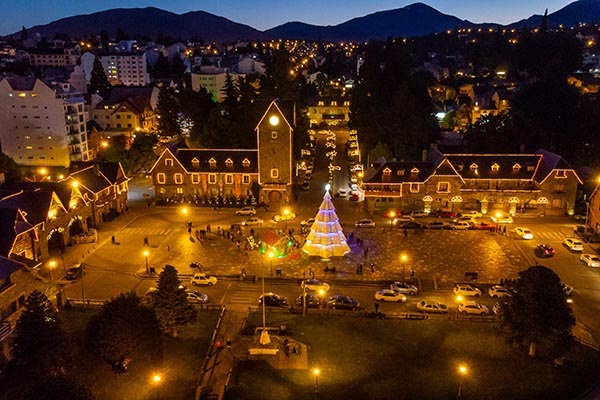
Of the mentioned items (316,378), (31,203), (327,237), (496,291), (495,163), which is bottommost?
(316,378)

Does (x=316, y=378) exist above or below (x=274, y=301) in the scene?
below

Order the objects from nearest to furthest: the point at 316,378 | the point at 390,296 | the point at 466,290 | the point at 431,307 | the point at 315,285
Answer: the point at 316,378, the point at 431,307, the point at 390,296, the point at 466,290, the point at 315,285

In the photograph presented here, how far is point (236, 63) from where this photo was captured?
19688cm

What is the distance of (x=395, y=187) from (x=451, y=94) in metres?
96.5

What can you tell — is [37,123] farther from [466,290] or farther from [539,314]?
[539,314]

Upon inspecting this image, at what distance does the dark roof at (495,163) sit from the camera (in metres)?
66.8

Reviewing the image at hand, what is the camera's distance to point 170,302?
36.2m

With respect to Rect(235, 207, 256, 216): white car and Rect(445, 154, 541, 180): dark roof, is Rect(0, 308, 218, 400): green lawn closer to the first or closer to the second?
Rect(235, 207, 256, 216): white car

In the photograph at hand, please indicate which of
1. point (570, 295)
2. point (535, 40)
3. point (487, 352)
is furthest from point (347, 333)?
point (535, 40)

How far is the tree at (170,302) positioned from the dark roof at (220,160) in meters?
36.0

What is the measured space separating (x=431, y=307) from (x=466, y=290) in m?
4.94

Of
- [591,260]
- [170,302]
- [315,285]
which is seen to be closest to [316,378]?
[170,302]

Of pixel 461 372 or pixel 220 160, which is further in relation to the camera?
pixel 220 160

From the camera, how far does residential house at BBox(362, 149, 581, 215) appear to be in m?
65.6
